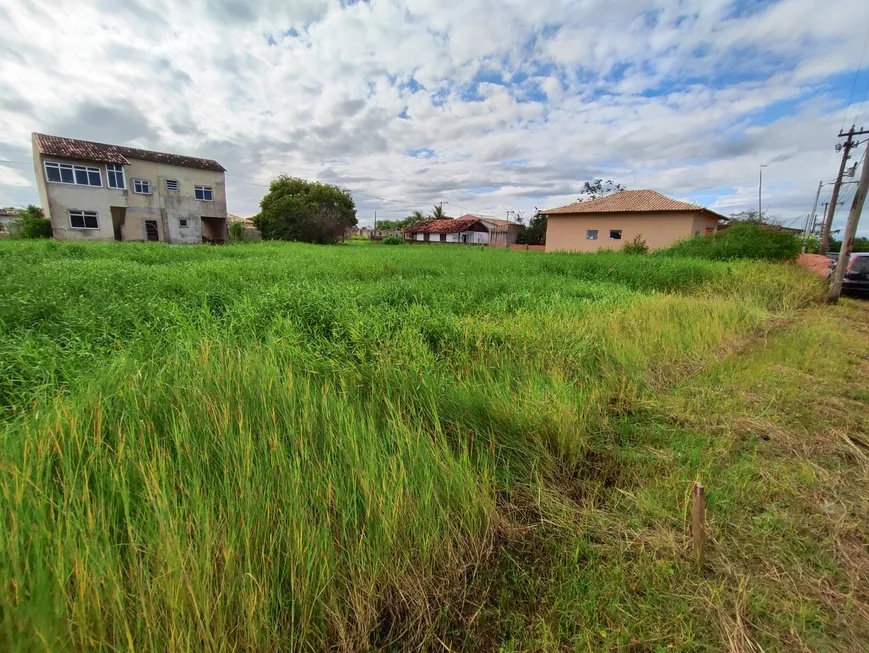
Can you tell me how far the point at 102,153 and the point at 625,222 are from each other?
34104 millimetres

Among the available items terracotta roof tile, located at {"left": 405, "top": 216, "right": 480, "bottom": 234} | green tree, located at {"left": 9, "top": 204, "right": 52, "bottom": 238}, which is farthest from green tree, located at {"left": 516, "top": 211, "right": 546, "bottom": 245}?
green tree, located at {"left": 9, "top": 204, "right": 52, "bottom": 238}

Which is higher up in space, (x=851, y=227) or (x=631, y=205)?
(x=631, y=205)

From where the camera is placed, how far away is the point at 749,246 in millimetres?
15688

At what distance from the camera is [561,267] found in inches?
483

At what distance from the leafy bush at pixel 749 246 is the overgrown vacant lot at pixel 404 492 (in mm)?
15376

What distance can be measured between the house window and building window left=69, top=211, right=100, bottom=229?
7.26ft

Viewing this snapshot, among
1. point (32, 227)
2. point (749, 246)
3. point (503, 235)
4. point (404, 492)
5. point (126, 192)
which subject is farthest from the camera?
point (503, 235)

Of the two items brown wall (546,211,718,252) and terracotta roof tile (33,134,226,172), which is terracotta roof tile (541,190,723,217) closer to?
brown wall (546,211,718,252)

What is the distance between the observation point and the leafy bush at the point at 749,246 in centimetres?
1536

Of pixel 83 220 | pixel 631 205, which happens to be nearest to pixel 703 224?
pixel 631 205

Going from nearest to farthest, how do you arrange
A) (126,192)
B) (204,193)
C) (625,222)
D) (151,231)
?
1. (126,192)
2. (151,231)
3. (625,222)
4. (204,193)

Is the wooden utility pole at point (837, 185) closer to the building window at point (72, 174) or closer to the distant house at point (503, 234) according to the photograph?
the distant house at point (503, 234)

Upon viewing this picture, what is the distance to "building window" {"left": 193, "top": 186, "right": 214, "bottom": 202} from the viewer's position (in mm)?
26266

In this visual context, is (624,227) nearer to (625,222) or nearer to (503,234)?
(625,222)
